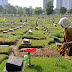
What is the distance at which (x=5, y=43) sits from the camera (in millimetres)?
10141

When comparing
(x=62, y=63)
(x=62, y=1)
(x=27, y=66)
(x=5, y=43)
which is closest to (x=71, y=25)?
(x=62, y=63)

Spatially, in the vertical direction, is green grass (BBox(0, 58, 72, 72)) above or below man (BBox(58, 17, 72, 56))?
below

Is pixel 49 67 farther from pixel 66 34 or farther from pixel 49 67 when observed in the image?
pixel 66 34

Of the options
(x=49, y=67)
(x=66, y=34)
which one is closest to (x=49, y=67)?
(x=49, y=67)

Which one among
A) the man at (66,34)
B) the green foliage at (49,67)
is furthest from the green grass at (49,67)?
the man at (66,34)

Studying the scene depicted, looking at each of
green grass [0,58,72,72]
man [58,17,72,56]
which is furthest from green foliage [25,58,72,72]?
man [58,17,72,56]

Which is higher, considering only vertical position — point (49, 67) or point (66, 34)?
point (66, 34)

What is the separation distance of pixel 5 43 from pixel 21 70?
19.3ft

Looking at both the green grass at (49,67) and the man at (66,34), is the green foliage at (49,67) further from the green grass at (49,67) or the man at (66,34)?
the man at (66,34)

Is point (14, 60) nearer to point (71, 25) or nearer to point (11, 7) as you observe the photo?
point (71, 25)

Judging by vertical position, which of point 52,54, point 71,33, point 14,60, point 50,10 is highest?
point 50,10

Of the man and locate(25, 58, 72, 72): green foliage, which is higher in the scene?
the man

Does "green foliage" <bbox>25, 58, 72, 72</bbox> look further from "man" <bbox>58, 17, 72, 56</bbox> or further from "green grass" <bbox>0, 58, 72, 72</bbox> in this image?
"man" <bbox>58, 17, 72, 56</bbox>

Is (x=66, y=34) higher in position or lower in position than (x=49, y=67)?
higher
